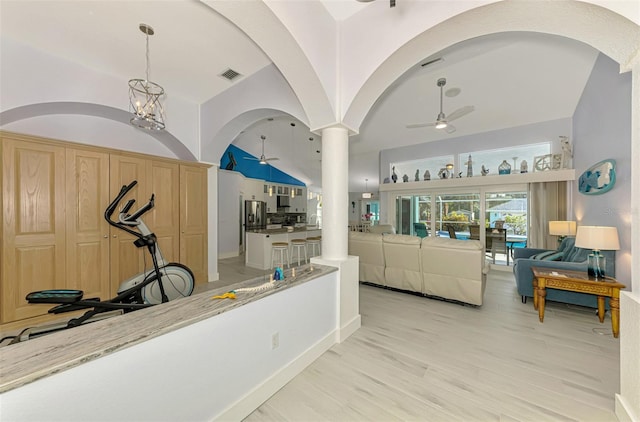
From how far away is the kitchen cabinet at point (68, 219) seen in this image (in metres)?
2.97

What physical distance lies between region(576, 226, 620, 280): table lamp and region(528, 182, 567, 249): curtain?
2.34 meters

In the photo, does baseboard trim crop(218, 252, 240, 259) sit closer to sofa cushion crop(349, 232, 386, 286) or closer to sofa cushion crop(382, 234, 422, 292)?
sofa cushion crop(349, 232, 386, 286)

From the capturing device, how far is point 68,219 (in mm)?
3326

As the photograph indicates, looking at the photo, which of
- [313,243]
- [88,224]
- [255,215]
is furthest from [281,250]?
[88,224]

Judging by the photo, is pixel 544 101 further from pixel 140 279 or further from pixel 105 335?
pixel 140 279

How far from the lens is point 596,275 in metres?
2.99

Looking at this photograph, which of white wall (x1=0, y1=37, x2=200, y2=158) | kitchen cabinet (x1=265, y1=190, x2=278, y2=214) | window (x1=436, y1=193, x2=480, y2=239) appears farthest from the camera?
kitchen cabinet (x1=265, y1=190, x2=278, y2=214)

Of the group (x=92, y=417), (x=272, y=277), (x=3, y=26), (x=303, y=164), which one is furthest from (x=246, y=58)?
(x=303, y=164)

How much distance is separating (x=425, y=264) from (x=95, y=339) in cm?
381

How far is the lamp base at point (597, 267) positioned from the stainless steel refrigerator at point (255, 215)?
25.1 feet

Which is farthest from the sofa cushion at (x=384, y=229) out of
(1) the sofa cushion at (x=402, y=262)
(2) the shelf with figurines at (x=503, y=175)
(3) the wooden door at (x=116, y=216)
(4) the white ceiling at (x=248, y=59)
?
(3) the wooden door at (x=116, y=216)

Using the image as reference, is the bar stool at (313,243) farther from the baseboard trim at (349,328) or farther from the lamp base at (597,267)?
the lamp base at (597,267)

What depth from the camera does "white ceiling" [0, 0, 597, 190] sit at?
2.60m

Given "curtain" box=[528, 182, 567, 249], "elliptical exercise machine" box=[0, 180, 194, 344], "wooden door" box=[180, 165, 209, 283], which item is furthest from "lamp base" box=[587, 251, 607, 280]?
"wooden door" box=[180, 165, 209, 283]
